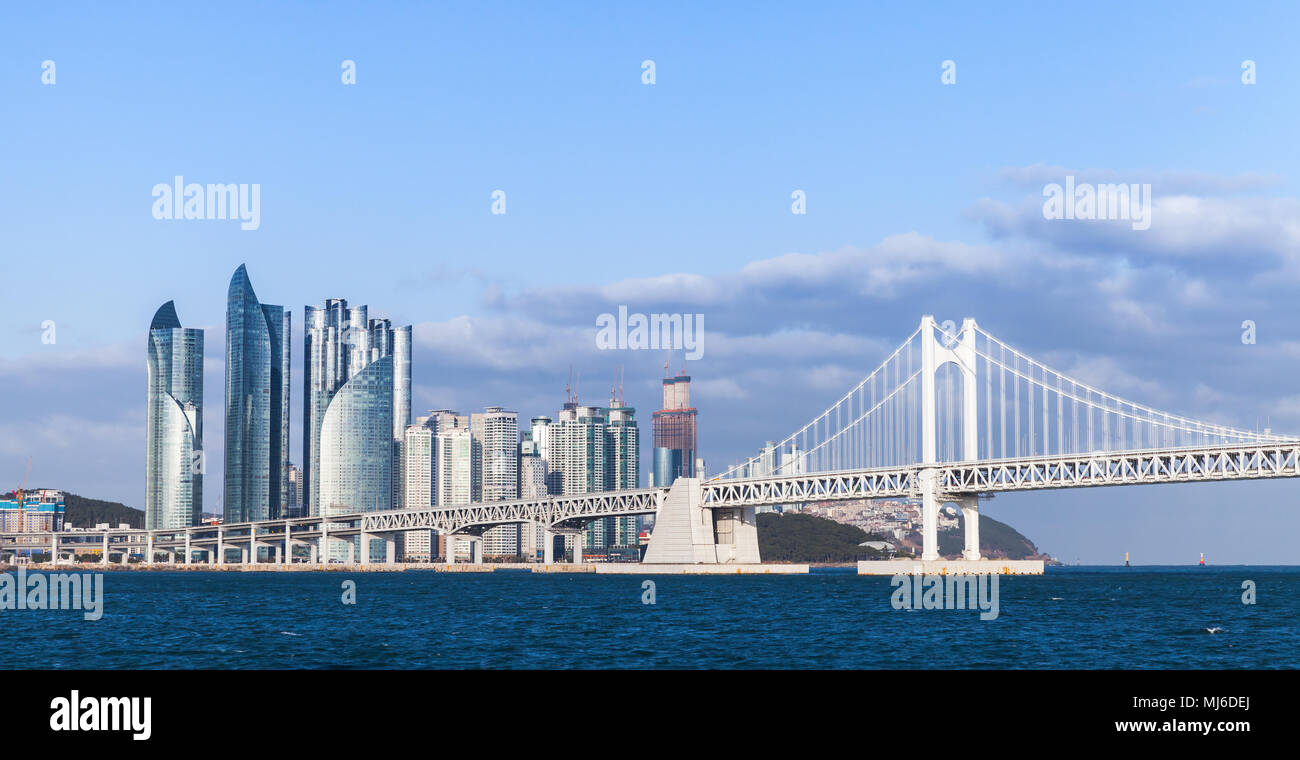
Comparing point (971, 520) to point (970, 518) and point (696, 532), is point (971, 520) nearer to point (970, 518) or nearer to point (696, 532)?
point (970, 518)

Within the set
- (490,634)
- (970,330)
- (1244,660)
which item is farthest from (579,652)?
(970,330)

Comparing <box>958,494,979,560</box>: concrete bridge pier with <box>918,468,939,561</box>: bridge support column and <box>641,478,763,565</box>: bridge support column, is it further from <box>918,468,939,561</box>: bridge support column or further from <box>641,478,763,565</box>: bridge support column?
<box>641,478,763,565</box>: bridge support column

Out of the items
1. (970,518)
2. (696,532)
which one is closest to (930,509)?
(970,518)

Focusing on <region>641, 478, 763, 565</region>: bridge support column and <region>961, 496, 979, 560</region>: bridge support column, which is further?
<region>641, 478, 763, 565</region>: bridge support column

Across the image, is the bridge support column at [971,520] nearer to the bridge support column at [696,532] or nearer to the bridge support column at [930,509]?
the bridge support column at [930,509]

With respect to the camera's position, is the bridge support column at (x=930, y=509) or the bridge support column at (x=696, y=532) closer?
the bridge support column at (x=930, y=509)

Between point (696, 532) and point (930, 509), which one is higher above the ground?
point (930, 509)

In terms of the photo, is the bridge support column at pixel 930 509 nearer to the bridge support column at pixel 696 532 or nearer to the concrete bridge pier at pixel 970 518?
the concrete bridge pier at pixel 970 518

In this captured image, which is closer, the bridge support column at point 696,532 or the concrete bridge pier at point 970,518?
the concrete bridge pier at point 970,518

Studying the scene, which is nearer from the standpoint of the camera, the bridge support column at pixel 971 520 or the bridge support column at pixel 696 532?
the bridge support column at pixel 971 520

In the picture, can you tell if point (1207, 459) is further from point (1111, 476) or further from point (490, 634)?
point (490, 634)

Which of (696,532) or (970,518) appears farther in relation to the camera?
(696,532)

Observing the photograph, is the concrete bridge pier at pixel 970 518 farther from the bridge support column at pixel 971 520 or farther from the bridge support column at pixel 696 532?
the bridge support column at pixel 696 532
